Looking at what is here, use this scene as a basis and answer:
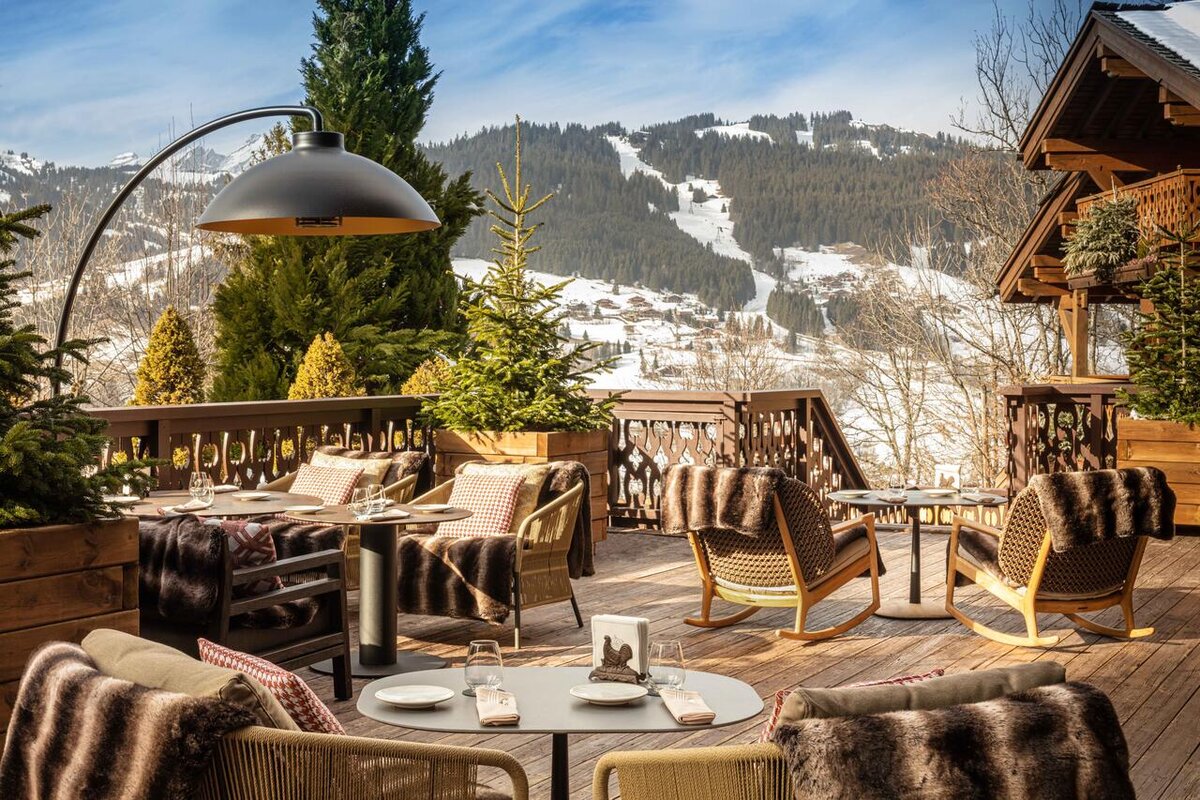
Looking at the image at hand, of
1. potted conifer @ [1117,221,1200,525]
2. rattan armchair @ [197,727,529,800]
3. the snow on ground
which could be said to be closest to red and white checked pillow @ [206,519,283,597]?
rattan armchair @ [197,727,529,800]

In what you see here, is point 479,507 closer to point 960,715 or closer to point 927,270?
point 960,715

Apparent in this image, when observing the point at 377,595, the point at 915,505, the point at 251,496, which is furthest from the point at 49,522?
the point at 915,505

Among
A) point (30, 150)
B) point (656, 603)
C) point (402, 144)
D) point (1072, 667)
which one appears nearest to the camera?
point (1072, 667)

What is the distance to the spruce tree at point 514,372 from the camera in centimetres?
868

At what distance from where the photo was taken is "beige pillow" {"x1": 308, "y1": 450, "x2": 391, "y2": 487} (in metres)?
7.20

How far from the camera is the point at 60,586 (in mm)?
3396

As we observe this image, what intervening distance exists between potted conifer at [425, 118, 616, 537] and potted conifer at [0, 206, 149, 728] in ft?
16.3

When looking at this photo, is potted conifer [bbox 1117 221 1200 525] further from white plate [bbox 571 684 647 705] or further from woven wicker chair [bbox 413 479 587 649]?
white plate [bbox 571 684 647 705]

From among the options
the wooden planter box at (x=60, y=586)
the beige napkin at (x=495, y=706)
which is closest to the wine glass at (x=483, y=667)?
the beige napkin at (x=495, y=706)

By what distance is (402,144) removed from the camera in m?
16.6

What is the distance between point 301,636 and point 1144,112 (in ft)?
42.2

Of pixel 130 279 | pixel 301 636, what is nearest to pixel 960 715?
pixel 301 636

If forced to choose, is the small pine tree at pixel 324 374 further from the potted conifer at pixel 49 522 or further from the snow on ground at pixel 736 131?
the snow on ground at pixel 736 131

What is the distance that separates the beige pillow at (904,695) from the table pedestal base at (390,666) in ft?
11.8
